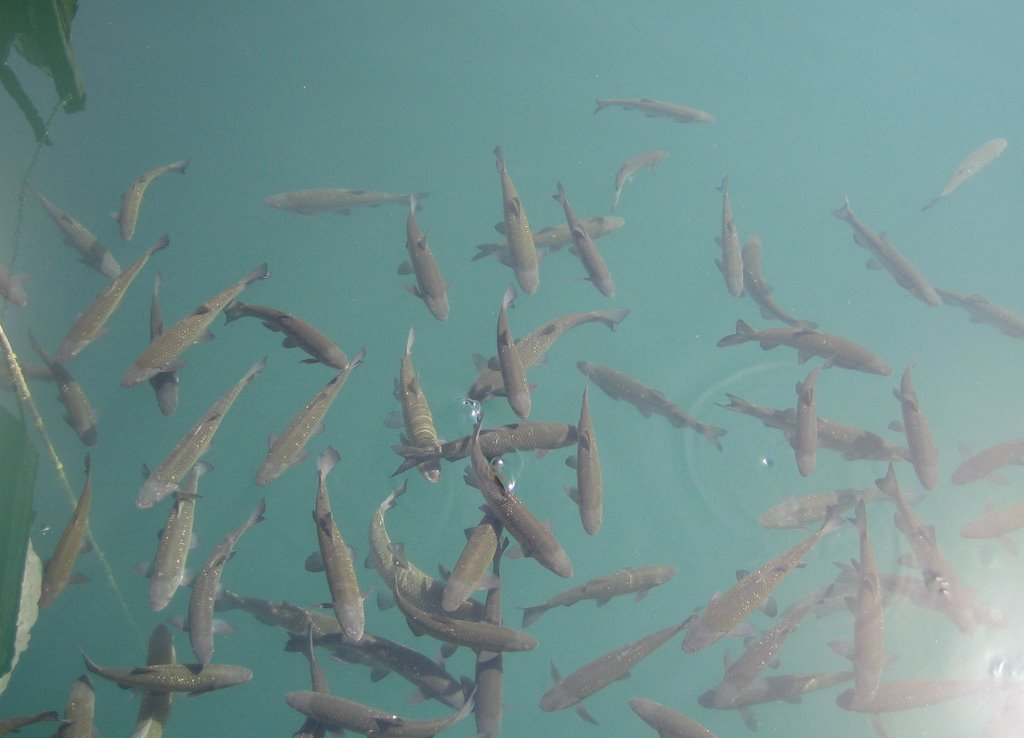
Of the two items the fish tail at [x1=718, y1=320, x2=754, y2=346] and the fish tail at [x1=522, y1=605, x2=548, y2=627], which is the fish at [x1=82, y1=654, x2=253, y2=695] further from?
the fish tail at [x1=718, y1=320, x2=754, y2=346]

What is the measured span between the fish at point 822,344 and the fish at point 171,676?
4692mm

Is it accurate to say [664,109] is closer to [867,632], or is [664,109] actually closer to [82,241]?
[867,632]

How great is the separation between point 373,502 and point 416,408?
81.9 inches

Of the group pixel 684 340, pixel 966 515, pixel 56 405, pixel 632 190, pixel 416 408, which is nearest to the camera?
pixel 416 408

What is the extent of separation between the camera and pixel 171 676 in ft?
12.7

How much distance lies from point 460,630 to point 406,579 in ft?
1.96

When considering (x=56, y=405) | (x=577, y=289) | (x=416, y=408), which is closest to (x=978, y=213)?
(x=577, y=289)

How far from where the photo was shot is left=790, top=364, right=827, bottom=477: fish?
5238 mm

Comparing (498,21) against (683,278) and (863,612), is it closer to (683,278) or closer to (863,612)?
(683,278)

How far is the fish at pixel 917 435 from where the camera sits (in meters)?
5.48

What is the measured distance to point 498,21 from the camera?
959 cm

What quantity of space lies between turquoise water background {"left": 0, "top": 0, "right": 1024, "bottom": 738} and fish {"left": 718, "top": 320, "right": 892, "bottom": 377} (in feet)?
4.36

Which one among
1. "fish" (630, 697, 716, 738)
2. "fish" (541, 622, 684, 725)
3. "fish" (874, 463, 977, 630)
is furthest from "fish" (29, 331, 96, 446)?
"fish" (874, 463, 977, 630)

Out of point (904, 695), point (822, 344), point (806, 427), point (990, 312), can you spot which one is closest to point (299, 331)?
→ point (806, 427)
